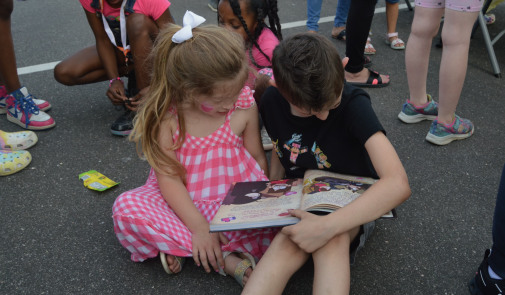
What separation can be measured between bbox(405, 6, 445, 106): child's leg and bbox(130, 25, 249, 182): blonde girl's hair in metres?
1.17

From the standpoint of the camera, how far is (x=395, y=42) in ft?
11.2

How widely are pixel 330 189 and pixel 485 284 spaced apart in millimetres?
576

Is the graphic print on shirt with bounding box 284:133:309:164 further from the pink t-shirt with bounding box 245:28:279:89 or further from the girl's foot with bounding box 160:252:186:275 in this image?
the pink t-shirt with bounding box 245:28:279:89

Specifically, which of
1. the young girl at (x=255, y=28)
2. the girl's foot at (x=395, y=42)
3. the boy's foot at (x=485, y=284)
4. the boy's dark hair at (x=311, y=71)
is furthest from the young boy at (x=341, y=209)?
the girl's foot at (x=395, y=42)

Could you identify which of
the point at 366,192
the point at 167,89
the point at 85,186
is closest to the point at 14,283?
the point at 85,186

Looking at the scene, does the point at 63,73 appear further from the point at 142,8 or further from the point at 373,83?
the point at 373,83

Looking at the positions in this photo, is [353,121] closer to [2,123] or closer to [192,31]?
[192,31]

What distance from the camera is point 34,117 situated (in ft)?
7.99

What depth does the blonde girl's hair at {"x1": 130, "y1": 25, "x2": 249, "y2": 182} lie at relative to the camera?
1376 millimetres

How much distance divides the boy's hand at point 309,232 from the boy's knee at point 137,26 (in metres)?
1.57

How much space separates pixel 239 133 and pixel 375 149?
61cm

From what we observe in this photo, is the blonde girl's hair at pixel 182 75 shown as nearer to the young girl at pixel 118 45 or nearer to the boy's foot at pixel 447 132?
the young girl at pixel 118 45

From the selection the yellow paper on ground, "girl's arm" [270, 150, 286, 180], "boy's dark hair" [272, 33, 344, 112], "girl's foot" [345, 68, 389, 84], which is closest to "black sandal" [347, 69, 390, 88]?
"girl's foot" [345, 68, 389, 84]

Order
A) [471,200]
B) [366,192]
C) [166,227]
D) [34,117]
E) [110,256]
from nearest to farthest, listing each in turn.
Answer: [366,192]
[166,227]
[110,256]
[471,200]
[34,117]
